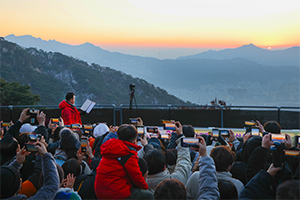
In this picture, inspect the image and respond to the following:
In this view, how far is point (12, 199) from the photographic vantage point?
2.24 meters

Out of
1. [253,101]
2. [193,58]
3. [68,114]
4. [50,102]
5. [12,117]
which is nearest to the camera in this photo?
[68,114]

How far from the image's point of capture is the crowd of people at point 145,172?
221 cm

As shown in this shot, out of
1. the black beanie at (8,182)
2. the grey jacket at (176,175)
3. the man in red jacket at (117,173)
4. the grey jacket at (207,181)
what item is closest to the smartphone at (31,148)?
the black beanie at (8,182)

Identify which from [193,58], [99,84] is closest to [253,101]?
[193,58]

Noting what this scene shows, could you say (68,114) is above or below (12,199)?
above

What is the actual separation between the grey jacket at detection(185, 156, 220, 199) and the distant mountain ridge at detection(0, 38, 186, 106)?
64.1 meters

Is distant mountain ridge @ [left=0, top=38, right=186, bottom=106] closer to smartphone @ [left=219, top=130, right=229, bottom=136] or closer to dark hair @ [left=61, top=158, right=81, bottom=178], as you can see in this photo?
smartphone @ [left=219, top=130, right=229, bottom=136]

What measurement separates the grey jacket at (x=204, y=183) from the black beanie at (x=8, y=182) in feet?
4.91

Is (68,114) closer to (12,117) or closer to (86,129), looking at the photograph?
(86,129)

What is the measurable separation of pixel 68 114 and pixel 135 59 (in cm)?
13773

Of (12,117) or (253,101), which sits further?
(253,101)

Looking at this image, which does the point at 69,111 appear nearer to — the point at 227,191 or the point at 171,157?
the point at 171,157

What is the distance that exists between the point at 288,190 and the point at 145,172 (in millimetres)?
1437

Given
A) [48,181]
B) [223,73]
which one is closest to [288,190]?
[48,181]
